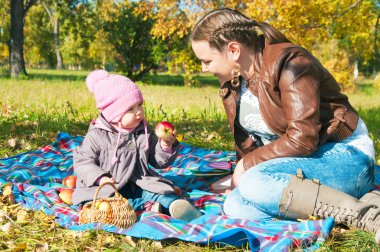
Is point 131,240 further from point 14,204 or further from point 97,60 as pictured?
point 97,60

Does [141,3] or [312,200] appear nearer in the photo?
[312,200]

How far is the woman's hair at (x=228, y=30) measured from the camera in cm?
295

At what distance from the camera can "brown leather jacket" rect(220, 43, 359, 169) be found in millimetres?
2732

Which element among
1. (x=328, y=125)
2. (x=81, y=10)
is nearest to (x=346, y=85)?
(x=81, y=10)

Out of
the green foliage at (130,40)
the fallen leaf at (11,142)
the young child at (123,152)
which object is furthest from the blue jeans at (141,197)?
the green foliage at (130,40)

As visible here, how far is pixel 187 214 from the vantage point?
2.88 meters

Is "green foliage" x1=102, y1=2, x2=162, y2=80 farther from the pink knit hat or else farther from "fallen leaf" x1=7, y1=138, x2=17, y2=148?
the pink knit hat

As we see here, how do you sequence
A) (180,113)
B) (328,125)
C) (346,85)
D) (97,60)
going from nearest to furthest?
(328,125), (180,113), (346,85), (97,60)

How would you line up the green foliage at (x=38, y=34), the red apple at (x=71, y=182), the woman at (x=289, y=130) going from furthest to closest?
the green foliage at (x=38, y=34)
the red apple at (x=71, y=182)
the woman at (x=289, y=130)

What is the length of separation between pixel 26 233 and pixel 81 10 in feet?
54.2

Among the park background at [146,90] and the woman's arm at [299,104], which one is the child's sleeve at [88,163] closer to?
the park background at [146,90]

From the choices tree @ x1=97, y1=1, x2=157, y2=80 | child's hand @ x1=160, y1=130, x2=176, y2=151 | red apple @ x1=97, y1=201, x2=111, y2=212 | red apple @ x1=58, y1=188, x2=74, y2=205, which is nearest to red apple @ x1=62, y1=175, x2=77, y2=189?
red apple @ x1=58, y1=188, x2=74, y2=205

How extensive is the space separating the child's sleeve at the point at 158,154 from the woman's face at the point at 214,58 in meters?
0.59

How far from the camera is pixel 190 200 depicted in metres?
3.30
